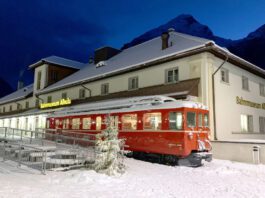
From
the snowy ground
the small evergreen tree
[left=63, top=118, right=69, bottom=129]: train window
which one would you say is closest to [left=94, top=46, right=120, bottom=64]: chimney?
[left=63, top=118, right=69, bottom=129]: train window

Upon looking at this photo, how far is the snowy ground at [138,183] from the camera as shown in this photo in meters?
7.36

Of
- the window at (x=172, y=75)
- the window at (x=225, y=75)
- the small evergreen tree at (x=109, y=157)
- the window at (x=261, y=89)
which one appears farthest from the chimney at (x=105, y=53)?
the small evergreen tree at (x=109, y=157)

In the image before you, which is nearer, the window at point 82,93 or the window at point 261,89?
the window at point 261,89

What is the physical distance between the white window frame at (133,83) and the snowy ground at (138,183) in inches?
415

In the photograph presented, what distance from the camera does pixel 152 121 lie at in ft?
46.0

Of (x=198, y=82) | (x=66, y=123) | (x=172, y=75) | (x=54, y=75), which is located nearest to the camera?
(x=198, y=82)

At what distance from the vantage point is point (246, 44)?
10038cm

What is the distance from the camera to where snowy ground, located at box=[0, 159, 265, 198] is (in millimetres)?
7355

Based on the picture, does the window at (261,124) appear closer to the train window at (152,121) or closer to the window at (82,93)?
the train window at (152,121)

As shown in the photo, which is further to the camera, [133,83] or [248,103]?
[133,83]

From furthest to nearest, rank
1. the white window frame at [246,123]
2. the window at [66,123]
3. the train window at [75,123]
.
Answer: the window at [66,123]
the train window at [75,123]
the white window frame at [246,123]

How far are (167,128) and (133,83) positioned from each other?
9.32m

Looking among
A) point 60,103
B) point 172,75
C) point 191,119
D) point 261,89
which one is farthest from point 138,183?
point 60,103

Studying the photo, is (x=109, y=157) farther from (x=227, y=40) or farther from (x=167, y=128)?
(x=227, y=40)
